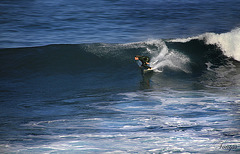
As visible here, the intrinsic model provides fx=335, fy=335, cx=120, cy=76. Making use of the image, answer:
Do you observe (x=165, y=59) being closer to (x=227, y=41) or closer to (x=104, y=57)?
(x=104, y=57)

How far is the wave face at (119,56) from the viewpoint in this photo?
10672mm

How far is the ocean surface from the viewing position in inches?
186

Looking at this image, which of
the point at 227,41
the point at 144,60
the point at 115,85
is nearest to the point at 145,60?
the point at 144,60

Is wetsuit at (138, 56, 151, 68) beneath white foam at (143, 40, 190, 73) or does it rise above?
above

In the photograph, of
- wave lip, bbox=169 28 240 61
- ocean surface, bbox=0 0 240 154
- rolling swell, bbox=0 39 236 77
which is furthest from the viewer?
wave lip, bbox=169 28 240 61

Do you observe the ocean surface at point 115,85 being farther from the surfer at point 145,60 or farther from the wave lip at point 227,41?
the surfer at point 145,60

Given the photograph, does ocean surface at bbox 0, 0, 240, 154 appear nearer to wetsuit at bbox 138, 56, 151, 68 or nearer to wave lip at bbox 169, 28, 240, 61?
wave lip at bbox 169, 28, 240, 61

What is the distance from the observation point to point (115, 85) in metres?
8.76

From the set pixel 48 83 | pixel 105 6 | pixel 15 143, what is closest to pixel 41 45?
pixel 48 83

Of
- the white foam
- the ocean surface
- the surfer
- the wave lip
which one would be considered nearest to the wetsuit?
the surfer

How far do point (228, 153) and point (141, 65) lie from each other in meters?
5.95

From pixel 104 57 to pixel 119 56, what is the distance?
58 cm

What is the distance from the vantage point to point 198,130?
4977mm

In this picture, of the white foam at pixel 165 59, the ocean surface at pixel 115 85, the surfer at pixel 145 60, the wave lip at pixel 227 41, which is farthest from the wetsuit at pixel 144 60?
the wave lip at pixel 227 41
